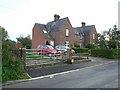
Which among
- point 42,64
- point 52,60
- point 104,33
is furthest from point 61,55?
point 104,33

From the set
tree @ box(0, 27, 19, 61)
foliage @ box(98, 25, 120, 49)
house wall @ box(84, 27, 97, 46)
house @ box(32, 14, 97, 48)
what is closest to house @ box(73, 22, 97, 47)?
house wall @ box(84, 27, 97, 46)

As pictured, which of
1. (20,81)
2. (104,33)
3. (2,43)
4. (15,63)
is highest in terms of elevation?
(104,33)

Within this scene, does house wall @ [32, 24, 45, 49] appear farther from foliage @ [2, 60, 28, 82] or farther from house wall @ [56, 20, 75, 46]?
foliage @ [2, 60, 28, 82]

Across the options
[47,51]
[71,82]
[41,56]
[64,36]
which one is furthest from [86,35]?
[71,82]

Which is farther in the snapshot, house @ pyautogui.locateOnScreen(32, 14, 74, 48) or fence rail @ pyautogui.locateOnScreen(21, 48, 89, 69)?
house @ pyautogui.locateOnScreen(32, 14, 74, 48)

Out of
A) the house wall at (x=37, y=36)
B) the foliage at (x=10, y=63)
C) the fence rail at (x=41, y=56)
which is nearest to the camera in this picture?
the foliage at (x=10, y=63)

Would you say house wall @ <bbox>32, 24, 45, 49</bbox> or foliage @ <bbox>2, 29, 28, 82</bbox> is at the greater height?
house wall @ <bbox>32, 24, 45, 49</bbox>

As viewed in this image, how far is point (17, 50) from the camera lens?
14.1 metres

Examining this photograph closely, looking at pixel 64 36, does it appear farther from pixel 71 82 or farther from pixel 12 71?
pixel 71 82

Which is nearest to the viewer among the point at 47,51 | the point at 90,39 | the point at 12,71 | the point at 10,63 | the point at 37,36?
the point at 12,71

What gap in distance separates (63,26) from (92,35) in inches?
554

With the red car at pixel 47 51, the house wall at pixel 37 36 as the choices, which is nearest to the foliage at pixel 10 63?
the red car at pixel 47 51

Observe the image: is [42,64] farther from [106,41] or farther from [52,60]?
[106,41]

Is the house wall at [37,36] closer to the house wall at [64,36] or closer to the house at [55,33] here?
the house at [55,33]
